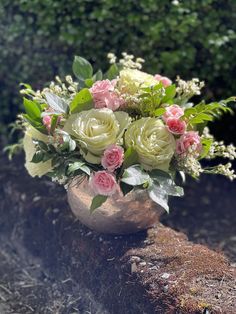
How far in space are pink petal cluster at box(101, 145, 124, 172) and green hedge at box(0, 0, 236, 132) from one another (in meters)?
1.33

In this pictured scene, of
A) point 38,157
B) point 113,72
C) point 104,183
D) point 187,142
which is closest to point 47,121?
point 38,157

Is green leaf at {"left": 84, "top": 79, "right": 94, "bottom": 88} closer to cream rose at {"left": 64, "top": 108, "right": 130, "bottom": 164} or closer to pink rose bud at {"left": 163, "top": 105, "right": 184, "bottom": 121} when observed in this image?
cream rose at {"left": 64, "top": 108, "right": 130, "bottom": 164}

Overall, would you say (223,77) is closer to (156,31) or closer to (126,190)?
(156,31)

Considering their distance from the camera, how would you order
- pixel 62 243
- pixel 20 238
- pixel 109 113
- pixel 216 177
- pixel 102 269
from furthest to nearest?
pixel 216 177 → pixel 20 238 → pixel 62 243 → pixel 102 269 → pixel 109 113

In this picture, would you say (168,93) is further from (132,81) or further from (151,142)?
(151,142)

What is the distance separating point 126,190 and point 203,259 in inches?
18.4

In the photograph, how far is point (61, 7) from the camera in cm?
393

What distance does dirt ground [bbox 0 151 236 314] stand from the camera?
3283 mm

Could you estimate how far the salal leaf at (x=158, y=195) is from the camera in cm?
273

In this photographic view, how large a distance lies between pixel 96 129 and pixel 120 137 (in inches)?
4.1

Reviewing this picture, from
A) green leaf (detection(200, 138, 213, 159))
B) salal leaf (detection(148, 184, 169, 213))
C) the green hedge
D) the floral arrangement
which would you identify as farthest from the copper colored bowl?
the green hedge

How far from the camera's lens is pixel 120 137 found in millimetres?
2775

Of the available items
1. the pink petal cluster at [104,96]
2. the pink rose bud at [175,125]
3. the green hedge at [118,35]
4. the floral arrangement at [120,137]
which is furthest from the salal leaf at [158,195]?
the green hedge at [118,35]

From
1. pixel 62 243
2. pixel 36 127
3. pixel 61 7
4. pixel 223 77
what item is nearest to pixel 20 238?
pixel 62 243
